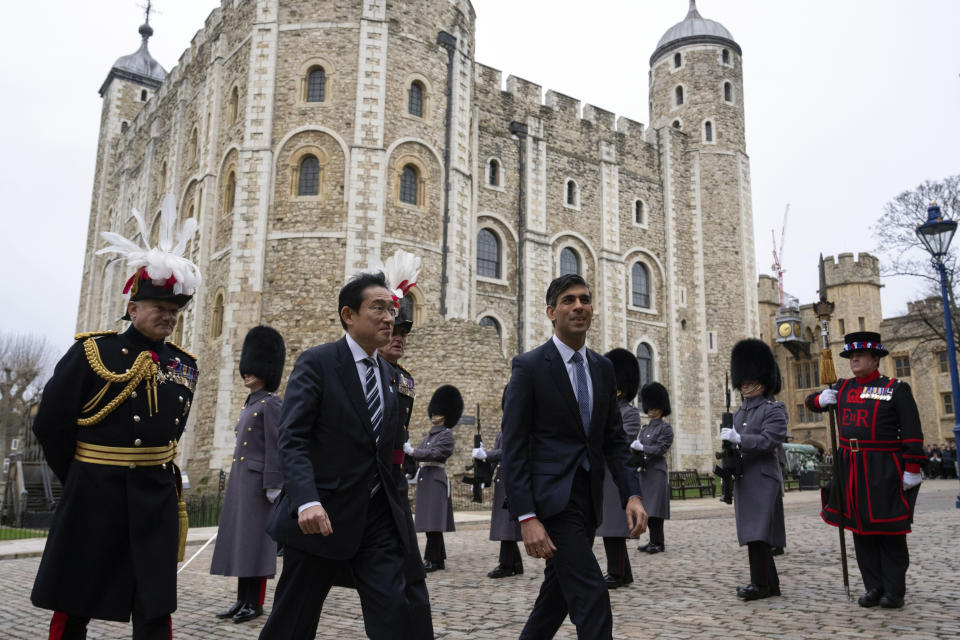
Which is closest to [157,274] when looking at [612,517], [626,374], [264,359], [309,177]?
[264,359]

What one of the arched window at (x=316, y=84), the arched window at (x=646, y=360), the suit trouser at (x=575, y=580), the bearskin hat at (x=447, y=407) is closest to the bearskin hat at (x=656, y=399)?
the bearskin hat at (x=447, y=407)

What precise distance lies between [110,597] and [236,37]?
77.5 ft

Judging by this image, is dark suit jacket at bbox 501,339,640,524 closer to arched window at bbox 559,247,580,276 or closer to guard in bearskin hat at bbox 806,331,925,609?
guard in bearskin hat at bbox 806,331,925,609

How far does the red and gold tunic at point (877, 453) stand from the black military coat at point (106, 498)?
5.03 m

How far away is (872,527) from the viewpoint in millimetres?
5789

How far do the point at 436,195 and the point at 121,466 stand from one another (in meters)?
→ 19.6

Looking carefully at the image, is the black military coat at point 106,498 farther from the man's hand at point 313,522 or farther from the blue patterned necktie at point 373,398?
the blue patterned necktie at point 373,398

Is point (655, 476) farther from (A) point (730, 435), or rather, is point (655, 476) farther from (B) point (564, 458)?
(B) point (564, 458)

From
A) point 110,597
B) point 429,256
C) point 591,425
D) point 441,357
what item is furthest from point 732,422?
point 429,256

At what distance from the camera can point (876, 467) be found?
598 centimetres

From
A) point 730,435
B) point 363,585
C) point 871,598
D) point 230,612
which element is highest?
point 730,435

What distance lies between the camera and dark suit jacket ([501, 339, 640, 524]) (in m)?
3.73

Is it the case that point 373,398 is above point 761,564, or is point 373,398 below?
above

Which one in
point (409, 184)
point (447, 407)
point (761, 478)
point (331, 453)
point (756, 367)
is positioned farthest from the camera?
point (409, 184)
